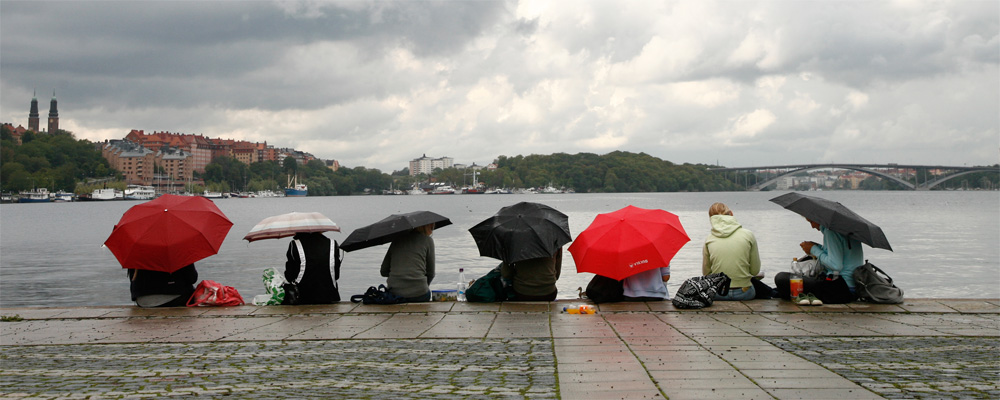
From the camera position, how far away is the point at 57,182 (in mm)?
156125

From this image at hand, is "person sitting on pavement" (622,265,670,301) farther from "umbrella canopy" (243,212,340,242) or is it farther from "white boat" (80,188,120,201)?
"white boat" (80,188,120,201)

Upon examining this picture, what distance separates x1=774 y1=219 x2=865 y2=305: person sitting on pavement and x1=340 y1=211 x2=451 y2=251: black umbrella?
4961 mm

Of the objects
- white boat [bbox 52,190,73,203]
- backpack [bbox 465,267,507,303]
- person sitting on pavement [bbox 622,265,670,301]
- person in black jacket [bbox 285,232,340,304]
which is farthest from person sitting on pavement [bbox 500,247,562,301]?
white boat [bbox 52,190,73,203]

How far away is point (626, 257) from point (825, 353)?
3.27 m

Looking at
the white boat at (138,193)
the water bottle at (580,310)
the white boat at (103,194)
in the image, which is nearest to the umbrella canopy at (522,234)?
the water bottle at (580,310)

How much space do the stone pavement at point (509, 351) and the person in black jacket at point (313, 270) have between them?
0.37 m

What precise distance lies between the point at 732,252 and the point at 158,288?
26.3ft

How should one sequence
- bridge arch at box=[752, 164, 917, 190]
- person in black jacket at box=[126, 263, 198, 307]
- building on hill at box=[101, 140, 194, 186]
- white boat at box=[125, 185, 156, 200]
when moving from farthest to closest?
building on hill at box=[101, 140, 194, 186]
white boat at box=[125, 185, 156, 200]
bridge arch at box=[752, 164, 917, 190]
person in black jacket at box=[126, 263, 198, 307]

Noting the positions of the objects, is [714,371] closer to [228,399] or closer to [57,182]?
[228,399]

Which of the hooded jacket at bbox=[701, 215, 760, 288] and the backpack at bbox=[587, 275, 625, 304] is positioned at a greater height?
the hooded jacket at bbox=[701, 215, 760, 288]

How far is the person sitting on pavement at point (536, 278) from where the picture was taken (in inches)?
402

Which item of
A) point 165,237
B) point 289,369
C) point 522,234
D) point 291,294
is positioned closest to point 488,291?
point 522,234

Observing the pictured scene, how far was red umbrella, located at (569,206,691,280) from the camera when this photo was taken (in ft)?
31.4

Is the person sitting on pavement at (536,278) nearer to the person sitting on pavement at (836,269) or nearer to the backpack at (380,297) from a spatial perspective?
the backpack at (380,297)
